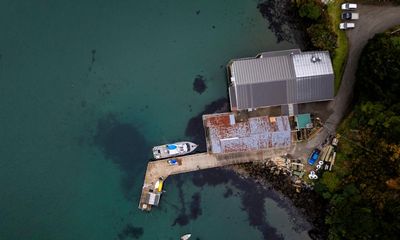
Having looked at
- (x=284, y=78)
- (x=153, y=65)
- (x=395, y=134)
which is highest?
(x=153, y=65)

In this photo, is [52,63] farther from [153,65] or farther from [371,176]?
[371,176]

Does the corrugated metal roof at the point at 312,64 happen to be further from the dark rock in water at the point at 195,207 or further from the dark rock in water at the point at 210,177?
the dark rock in water at the point at 195,207

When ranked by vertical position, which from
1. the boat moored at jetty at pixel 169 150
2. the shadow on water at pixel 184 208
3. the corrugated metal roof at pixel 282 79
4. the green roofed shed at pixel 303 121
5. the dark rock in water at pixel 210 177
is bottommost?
the shadow on water at pixel 184 208

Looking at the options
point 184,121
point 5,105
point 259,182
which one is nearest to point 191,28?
point 184,121

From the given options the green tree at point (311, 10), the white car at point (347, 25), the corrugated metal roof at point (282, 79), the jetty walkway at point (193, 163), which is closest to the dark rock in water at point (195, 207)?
the jetty walkway at point (193, 163)

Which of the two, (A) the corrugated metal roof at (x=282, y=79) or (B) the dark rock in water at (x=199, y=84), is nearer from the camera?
(A) the corrugated metal roof at (x=282, y=79)

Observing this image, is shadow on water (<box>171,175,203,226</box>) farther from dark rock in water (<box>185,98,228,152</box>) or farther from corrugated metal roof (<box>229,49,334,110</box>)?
corrugated metal roof (<box>229,49,334,110</box>)

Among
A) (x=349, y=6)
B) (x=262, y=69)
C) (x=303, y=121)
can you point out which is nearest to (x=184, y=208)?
(x=303, y=121)
